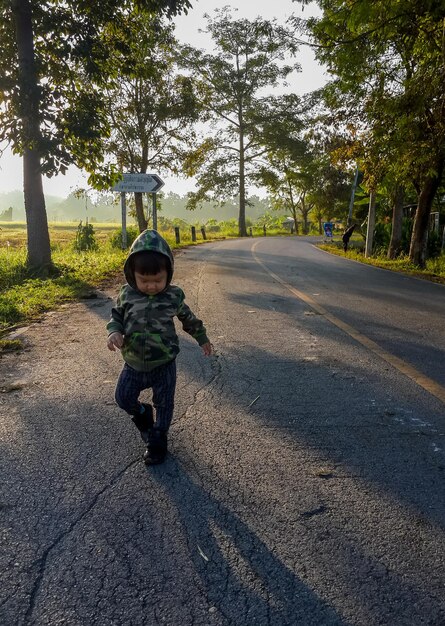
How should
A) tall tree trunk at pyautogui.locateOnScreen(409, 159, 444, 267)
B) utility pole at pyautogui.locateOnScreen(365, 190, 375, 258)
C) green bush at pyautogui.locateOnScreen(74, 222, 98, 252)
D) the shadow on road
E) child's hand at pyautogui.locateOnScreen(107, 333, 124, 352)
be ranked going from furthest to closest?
utility pole at pyautogui.locateOnScreen(365, 190, 375, 258)
green bush at pyautogui.locateOnScreen(74, 222, 98, 252)
tall tree trunk at pyautogui.locateOnScreen(409, 159, 444, 267)
child's hand at pyautogui.locateOnScreen(107, 333, 124, 352)
the shadow on road

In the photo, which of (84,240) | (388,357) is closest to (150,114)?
(84,240)

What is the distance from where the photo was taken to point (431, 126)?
39.5 feet

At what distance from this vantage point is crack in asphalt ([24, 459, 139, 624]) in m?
1.77

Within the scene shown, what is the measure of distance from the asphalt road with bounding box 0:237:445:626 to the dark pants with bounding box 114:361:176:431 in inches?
9.5

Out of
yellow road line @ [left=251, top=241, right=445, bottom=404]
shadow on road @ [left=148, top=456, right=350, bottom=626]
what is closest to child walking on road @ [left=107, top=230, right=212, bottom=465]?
shadow on road @ [left=148, top=456, right=350, bottom=626]

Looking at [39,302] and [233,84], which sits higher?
[233,84]

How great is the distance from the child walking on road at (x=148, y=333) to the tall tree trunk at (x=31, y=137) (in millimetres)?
8135

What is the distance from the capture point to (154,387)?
9.61ft

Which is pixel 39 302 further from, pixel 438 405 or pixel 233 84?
pixel 233 84

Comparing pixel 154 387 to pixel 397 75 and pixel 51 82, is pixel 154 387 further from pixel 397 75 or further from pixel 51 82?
pixel 397 75

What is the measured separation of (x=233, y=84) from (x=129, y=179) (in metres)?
35.2

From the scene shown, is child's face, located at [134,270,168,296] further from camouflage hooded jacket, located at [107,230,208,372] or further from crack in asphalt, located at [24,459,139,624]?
crack in asphalt, located at [24,459,139,624]

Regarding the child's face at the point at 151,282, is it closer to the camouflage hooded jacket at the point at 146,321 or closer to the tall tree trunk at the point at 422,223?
the camouflage hooded jacket at the point at 146,321

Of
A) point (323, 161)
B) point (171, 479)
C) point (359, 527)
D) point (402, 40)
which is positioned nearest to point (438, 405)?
point (359, 527)
